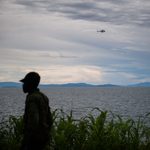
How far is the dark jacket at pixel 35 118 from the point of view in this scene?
3619 millimetres

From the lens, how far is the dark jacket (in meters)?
3.62

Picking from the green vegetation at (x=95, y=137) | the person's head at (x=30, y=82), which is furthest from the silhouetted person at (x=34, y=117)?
the green vegetation at (x=95, y=137)

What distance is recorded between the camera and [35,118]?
362cm

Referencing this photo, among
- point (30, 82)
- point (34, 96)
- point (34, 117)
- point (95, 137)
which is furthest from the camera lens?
point (95, 137)

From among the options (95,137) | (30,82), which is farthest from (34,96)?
(95,137)

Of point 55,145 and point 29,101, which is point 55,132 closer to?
point 55,145

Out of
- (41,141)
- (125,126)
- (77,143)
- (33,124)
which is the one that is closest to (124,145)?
(125,126)

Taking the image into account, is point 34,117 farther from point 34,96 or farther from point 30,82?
point 30,82

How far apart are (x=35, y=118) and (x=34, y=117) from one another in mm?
25

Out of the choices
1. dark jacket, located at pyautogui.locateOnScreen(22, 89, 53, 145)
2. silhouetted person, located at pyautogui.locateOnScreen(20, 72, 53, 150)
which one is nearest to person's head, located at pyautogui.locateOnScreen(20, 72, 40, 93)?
silhouetted person, located at pyautogui.locateOnScreen(20, 72, 53, 150)

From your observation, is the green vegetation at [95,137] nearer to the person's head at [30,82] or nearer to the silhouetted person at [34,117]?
the silhouetted person at [34,117]

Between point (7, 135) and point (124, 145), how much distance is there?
3396mm

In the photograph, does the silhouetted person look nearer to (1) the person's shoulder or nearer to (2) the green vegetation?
(1) the person's shoulder

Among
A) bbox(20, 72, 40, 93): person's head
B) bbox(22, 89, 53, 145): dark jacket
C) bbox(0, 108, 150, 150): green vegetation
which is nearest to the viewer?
bbox(22, 89, 53, 145): dark jacket
